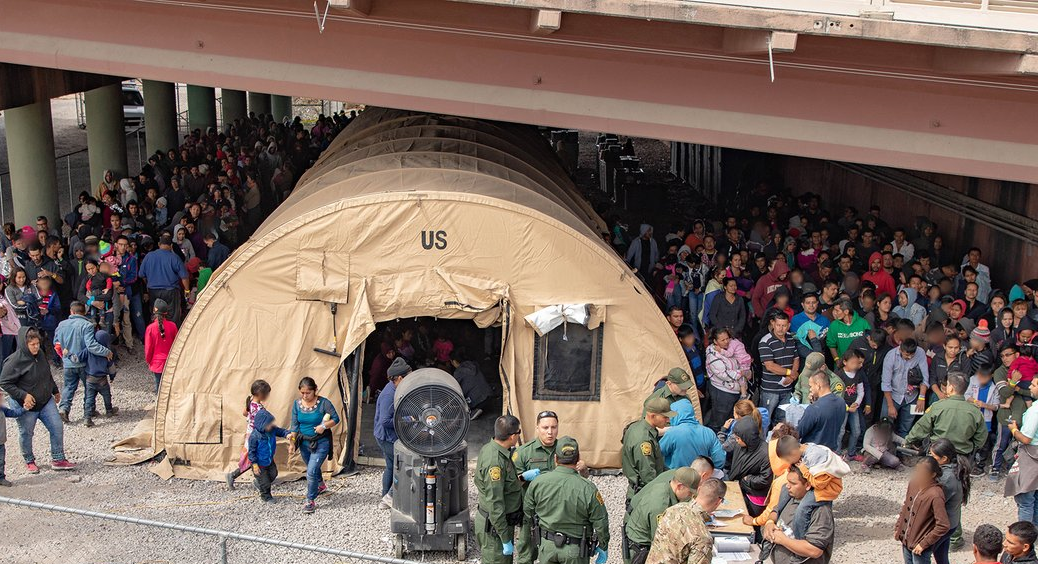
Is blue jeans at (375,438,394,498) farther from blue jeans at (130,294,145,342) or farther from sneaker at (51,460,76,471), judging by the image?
blue jeans at (130,294,145,342)

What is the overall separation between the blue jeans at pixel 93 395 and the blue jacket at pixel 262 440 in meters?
2.92

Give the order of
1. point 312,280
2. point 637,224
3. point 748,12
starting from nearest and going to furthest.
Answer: point 748,12
point 312,280
point 637,224

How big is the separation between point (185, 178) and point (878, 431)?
12.4 meters

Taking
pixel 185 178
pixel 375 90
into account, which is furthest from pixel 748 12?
pixel 185 178

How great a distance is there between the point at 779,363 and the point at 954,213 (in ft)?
18.5

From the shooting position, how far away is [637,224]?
849 inches

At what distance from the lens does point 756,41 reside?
33.4 feet

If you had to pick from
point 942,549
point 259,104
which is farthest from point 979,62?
point 259,104

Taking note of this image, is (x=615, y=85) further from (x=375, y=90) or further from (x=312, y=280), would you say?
(x=312, y=280)

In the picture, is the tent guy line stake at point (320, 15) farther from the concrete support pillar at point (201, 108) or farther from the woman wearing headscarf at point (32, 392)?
the concrete support pillar at point (201, 108)

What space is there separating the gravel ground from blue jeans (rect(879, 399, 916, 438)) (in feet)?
1.90

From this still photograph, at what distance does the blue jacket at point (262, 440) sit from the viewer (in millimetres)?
9641

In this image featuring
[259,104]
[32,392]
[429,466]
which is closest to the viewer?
[429,466]

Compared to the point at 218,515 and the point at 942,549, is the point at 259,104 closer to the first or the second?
the point at 218,515
